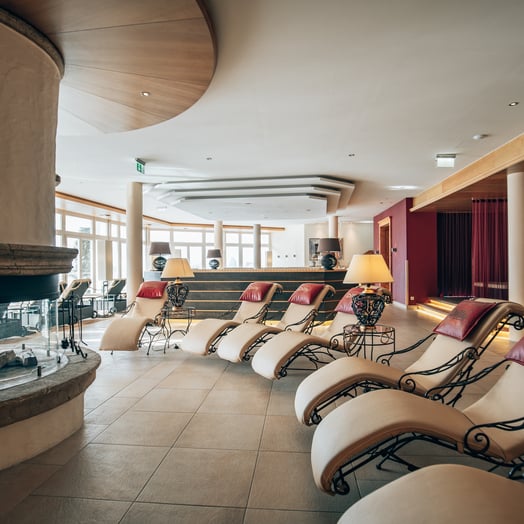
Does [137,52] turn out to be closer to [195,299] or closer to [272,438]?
[272,438]

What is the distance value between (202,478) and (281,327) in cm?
309

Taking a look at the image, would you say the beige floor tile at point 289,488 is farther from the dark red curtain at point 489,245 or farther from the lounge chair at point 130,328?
the dark red curtain at point 489,245

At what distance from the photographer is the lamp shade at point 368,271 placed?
3.86 meters

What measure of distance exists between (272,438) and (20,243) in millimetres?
2228

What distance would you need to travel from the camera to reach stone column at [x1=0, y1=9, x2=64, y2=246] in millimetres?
2645

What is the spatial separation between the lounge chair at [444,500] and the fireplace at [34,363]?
2062 mm

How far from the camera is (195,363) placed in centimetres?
484

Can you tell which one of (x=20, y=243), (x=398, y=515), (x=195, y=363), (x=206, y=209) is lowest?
(x=195, y=363)

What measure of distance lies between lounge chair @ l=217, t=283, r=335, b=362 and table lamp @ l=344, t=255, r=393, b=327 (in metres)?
0.95

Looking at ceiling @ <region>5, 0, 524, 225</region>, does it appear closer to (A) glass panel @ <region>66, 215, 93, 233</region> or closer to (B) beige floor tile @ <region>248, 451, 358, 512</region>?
(B) beige floor tile @ <region>248, 451, 358, 512</region>

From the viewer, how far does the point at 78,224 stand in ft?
42.0

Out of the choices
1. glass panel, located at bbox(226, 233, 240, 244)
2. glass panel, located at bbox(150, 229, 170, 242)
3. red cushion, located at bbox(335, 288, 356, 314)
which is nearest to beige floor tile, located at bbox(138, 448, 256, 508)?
red cushion, located at bbox(335, 288, 356, 314)

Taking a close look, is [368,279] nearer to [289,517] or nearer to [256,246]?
[289,517]

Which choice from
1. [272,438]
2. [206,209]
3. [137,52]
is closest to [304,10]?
[137,52]
